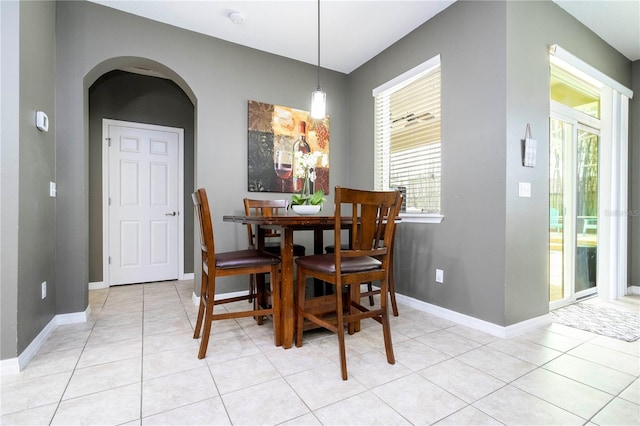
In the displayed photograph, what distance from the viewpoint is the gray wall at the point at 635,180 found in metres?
3.52

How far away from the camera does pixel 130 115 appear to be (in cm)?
383

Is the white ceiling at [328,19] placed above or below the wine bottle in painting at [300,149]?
above

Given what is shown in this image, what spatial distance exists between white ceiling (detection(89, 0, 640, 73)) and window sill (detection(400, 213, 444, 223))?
1834mm

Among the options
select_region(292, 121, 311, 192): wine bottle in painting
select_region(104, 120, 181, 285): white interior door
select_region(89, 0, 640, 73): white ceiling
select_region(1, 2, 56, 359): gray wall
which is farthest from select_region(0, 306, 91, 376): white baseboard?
select_region(89, 0, 640, 73): white ceiling

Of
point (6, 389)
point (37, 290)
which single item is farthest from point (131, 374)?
point (37, 290)

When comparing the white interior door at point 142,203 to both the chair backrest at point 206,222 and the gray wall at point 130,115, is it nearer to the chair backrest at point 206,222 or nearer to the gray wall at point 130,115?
the gray wall at point 130,115

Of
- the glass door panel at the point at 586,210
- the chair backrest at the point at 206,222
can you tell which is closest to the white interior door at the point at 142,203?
the chair backrest at the point at 206,222

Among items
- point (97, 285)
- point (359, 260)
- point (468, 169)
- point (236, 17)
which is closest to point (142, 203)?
point (97, 285)

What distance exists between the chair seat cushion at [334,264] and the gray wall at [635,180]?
372 centimetres

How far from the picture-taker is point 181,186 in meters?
4.12

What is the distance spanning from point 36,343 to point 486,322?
3.15 m

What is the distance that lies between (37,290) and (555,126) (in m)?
4.57

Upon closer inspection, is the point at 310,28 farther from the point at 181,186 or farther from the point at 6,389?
the point at 6,389

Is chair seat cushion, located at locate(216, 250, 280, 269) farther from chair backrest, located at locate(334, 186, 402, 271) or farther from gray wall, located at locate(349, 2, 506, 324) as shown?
gray wall, located at locate(349, 2, 506, 324)
